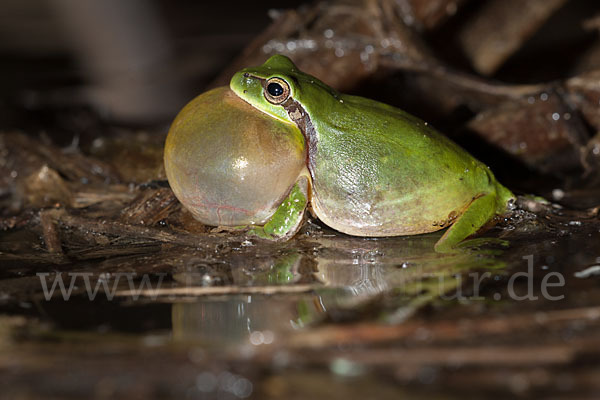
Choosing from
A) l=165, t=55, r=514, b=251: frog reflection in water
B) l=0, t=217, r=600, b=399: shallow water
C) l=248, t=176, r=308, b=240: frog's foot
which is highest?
l=165, t=55, r=514, b=251: frog reflection in water

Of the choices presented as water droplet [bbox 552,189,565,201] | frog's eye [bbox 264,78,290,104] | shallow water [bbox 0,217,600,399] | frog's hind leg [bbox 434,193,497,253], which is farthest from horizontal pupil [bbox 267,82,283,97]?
water droplet [bbox 552,189,565,201]

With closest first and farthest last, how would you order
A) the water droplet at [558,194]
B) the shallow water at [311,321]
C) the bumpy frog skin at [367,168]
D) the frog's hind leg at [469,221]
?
the shallow water at [311,321], the frog's hind leg at [469,221], the bumpy frog skin at [367,168], the water droplet at [558,194]

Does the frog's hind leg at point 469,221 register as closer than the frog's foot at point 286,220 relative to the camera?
Yes

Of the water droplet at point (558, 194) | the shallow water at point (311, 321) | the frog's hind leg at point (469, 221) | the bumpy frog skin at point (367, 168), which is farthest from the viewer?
A: the water droplet at point (558, 194)

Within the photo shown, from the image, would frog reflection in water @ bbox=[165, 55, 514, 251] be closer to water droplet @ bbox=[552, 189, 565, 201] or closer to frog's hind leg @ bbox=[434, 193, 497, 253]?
frog's hind leg @ bbox=[434, 193, 497, 253]

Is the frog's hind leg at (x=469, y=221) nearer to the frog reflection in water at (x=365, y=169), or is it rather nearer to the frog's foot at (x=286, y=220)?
the frog reflection in water at (x=365, y=169)

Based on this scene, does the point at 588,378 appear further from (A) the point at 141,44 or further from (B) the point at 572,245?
(A) the point at 141,44

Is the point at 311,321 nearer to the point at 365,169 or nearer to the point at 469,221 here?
the point at 365,169

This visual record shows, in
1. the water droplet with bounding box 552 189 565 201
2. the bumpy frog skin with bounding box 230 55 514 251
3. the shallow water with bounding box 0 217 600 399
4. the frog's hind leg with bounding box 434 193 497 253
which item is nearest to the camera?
the shallow water with bounding box 0 217 600 399

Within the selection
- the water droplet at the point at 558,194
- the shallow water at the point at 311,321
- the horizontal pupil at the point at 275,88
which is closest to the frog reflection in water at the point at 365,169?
the horizontal pupil at the point at 275,88
